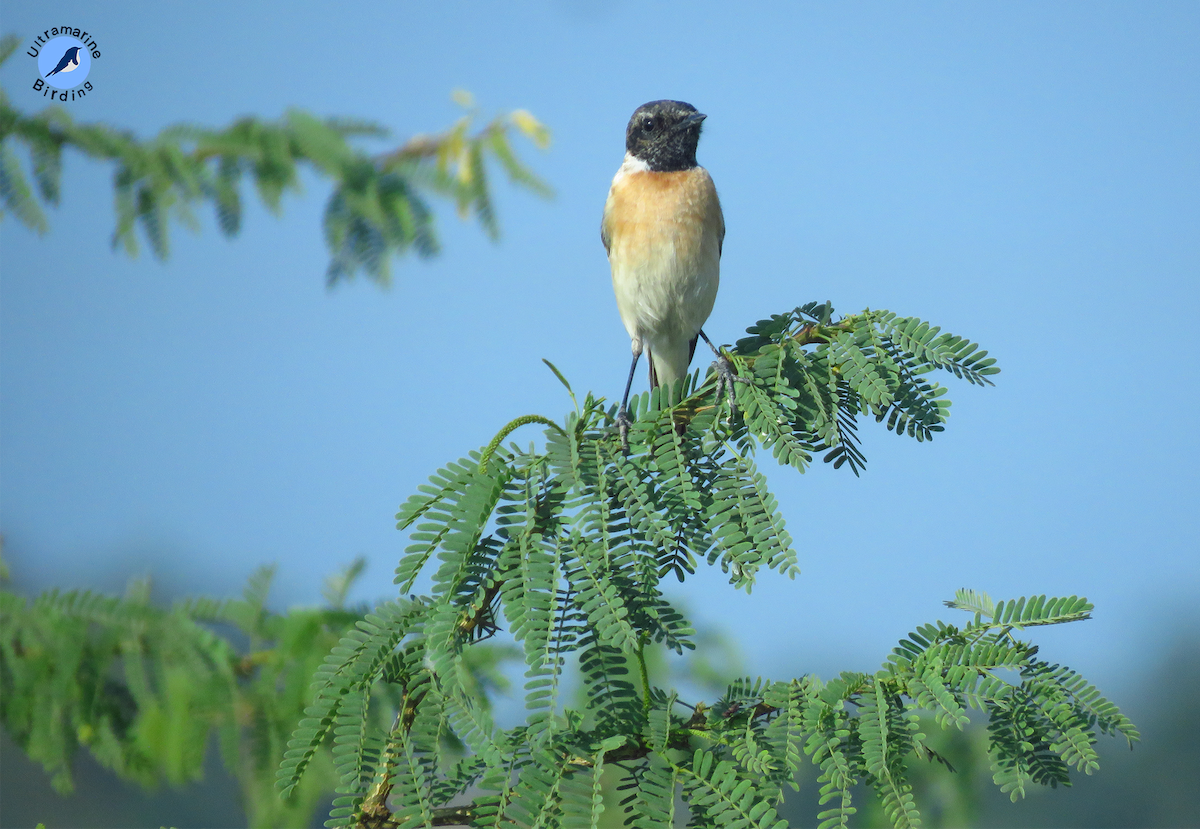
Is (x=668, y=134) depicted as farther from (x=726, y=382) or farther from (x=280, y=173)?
(x=726, y=382)

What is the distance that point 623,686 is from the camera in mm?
2018

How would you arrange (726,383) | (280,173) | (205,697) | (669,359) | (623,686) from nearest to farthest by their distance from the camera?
1. (623,686)
2. (726,383)
3. (205,697)
4. (280,173)
5. (669,359)

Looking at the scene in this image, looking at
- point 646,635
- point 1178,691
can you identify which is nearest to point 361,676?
point 646,635

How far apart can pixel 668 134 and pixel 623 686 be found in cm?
390

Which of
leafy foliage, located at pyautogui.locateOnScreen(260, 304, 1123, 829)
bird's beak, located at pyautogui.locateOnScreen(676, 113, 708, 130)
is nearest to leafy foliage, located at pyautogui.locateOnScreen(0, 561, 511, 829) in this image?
leafy foliage, located at pyautogui.locateOnScreen(260, 304, 1123, 829)

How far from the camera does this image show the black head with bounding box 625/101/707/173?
5.23m

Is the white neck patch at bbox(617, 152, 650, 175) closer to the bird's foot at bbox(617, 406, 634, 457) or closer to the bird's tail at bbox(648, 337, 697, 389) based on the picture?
the bird's tail at bbox(648, 337, 697, 389)

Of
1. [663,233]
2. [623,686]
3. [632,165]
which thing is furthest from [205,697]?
[632,165]

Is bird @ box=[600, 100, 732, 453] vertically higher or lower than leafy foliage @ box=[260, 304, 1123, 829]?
higher

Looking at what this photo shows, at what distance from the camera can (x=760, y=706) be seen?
6.78ft

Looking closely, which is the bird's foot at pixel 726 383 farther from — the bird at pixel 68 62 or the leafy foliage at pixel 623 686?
the bird at pixel 68 62

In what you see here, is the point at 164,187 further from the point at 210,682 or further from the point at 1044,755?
the point at 1044,755

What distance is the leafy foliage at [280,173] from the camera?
424 centimetres

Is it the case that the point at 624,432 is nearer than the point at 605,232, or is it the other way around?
the point at 624,432
